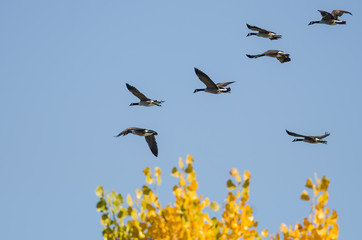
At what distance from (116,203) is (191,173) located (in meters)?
1.04

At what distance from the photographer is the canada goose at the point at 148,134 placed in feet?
90.0

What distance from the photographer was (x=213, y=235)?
878 cm

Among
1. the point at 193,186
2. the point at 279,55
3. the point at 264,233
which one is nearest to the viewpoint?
the point at 193,186

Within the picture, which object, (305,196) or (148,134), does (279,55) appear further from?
(305,196)

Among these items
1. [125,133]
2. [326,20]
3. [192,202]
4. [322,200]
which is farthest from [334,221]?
[326,20]

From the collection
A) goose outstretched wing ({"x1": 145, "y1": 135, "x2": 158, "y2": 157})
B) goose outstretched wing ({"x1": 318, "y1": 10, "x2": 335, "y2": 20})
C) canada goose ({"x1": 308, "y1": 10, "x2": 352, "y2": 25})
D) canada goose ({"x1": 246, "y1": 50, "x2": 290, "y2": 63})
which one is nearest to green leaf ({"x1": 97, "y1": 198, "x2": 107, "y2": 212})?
goose outstretched wing ({"x1": 145, "y1": 135, "x2": 158, "y2": 157})

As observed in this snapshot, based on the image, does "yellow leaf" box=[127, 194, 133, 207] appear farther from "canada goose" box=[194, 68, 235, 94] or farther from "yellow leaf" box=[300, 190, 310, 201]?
"canada goose" box=[194, 68, 235, 94]

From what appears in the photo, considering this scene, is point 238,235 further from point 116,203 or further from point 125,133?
point 125,133

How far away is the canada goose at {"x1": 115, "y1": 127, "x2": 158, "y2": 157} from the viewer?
27.4 metres

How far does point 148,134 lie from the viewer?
92.0ft

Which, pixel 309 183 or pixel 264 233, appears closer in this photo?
pixel 309 183

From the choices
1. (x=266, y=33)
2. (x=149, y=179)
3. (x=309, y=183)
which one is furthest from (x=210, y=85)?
(x=309, y=183)

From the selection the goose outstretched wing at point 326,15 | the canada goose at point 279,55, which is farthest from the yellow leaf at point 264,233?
the goose outstretched wing at point 326,15

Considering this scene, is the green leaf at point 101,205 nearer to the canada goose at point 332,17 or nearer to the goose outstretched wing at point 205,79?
the goose outstretched wing at point 205,79
